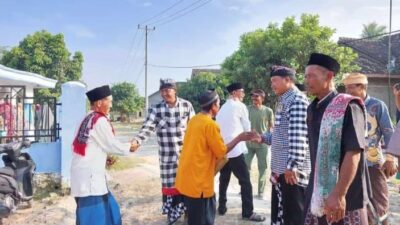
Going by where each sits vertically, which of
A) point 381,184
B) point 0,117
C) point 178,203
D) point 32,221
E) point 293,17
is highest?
point 293,17

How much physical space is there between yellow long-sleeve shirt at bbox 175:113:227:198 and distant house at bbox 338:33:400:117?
1713 centimetres

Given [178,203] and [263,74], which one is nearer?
[178,203]

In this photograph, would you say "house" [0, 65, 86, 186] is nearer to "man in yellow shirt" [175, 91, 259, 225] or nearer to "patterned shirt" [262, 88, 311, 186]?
"man in yellow shirt" [175, 91, 259, 225]

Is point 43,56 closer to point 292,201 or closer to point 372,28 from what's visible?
point 292,201

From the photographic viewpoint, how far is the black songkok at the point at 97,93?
4.12m

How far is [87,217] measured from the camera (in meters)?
4.00

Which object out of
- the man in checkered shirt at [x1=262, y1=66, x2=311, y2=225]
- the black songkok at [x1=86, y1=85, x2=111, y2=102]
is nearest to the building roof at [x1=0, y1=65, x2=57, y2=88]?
the black songkok at [x1=86, y1=85, x2=111, y2=102]

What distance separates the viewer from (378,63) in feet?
70.6

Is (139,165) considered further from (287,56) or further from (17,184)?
(287,56)

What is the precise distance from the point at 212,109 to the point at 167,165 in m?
1.30

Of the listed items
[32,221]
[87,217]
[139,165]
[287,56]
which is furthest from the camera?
[287,56]

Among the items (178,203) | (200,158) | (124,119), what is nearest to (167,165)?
(178,203)

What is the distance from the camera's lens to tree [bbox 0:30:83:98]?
22.1 m

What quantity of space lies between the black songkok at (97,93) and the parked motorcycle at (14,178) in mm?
2446
